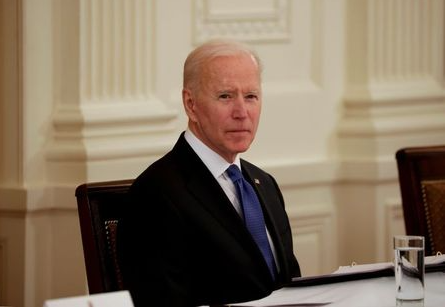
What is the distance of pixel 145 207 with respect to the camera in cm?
315

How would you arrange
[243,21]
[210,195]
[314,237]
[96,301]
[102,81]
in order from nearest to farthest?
[96,301] → [210,195] → [102,81] → [243,21] → [314,237]

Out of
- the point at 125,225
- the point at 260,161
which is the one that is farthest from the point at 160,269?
the point at 260,161

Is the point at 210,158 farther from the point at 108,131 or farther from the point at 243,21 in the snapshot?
the point at 243,21

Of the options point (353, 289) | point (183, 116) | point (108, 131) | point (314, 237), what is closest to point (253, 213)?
point (353, 289)

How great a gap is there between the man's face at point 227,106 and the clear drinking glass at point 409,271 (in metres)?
0.73

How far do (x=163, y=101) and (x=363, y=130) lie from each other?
1085mm

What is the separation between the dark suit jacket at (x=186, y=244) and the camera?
120 inches

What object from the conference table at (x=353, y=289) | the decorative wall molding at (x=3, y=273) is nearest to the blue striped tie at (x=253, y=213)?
the conference table at (x=353, y=289)

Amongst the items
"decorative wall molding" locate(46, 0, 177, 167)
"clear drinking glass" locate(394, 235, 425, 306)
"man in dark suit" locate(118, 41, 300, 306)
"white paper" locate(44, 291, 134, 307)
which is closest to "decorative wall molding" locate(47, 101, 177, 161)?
"decorative wall molding" locate(46, 0, 177, 167)

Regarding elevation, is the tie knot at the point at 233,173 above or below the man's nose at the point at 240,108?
below

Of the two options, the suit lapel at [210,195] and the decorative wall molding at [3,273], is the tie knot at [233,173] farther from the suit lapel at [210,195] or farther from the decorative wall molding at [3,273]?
the decorative wall molding at [3,273]

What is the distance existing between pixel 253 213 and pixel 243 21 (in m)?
1.99

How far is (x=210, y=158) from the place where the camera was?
3326 millimetres

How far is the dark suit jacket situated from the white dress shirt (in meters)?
0.02
